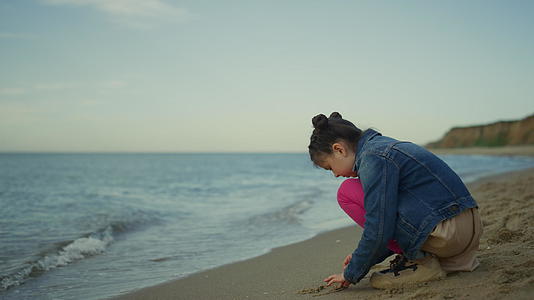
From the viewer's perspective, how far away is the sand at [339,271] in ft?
7.27

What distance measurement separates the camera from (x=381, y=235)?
2211mm

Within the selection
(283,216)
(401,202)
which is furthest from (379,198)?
(283,216)

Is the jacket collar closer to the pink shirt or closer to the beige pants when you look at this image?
the pink shirt

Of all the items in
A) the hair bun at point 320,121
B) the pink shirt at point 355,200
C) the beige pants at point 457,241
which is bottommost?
the beige pants at point 457,241

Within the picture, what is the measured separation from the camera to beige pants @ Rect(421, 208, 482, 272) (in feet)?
7.39

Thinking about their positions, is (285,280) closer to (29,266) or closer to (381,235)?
(381,235)

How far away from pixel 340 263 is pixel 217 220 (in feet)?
14.9

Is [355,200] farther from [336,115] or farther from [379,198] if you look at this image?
[336,115]

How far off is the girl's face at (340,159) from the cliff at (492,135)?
57.4 meters

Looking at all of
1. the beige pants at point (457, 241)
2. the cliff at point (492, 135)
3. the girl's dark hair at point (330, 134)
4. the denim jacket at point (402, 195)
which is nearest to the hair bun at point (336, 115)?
the girl's dark hair at point (330, 134)

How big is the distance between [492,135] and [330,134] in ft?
221

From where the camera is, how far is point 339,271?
340 centimetres

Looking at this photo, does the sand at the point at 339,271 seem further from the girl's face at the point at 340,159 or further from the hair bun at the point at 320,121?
the hair bun at the point at 320,121

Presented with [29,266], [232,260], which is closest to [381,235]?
[232,260]
